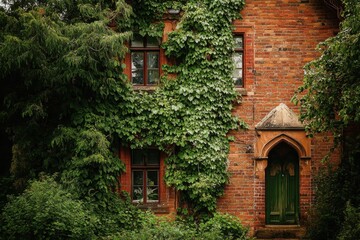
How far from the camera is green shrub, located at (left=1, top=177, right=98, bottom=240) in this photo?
914 centimetres

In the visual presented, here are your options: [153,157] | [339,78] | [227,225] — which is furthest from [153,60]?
[339,78]

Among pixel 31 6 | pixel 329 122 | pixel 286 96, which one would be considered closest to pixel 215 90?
pixel 286 96

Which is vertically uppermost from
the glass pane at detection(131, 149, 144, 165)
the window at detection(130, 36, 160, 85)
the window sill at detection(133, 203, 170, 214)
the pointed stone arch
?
the window at detection(130, 36, 160, 85)

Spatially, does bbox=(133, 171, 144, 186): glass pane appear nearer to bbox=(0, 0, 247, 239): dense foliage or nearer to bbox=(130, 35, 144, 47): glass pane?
bbox=(0, 0, 247, 239): dense foliage

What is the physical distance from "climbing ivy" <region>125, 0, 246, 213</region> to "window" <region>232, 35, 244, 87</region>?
14.7 inches

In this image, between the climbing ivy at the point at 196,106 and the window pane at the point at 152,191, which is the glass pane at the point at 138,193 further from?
the climbing ivy at the point at 196,106

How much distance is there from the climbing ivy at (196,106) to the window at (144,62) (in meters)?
0.46

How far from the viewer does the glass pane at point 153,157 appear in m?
12.6

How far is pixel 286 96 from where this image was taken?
41.2ft

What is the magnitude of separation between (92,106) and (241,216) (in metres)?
5.00

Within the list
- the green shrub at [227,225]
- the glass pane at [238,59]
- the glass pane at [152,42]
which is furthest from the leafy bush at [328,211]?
the glass pane at [152,42]

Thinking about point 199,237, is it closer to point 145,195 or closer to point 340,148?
point 145,195

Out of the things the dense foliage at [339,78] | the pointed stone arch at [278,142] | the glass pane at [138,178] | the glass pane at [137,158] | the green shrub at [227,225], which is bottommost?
the green shrub at [227,225]

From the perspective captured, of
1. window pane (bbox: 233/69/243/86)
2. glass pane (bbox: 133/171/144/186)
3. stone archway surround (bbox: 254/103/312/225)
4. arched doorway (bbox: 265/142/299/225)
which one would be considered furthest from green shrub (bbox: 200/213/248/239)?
window pane (bbox: 233/69/243/86)
